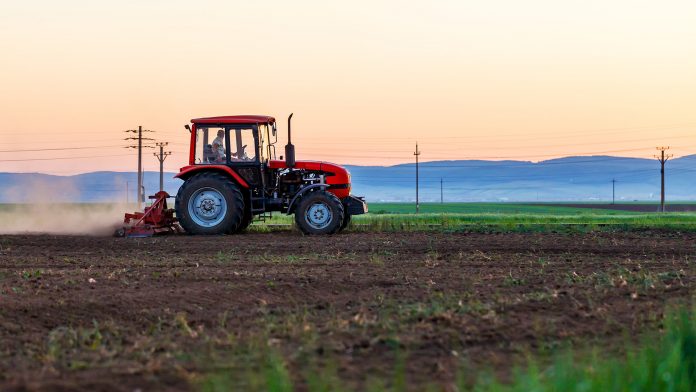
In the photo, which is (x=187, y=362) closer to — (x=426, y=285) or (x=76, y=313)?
(x=76, y=313)

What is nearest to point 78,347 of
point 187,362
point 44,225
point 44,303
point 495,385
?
point 187,362

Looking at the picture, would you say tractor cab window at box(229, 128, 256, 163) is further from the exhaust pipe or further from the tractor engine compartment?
the tractor engine compartment

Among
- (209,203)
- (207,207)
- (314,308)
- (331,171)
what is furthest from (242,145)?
(314,308)

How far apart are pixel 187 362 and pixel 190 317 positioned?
2.78m

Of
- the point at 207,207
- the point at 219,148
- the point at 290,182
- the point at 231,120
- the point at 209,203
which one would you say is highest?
the point at 231,120

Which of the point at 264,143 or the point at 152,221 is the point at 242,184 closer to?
the point at 264,143

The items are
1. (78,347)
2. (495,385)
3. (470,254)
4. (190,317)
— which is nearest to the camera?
(495,385)

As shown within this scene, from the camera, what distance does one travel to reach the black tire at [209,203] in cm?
2609

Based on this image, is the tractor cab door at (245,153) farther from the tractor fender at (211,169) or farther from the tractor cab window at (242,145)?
the tractor fender at (211,169)

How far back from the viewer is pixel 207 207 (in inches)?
1043

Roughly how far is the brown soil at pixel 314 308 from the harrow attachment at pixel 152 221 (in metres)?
5.99

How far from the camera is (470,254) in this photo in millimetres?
19500

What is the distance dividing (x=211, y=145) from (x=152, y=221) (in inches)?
105

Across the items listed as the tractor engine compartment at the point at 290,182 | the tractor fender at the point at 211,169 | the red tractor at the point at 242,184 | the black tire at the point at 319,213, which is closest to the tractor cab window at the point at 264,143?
the red tractor at the point at 242,184
